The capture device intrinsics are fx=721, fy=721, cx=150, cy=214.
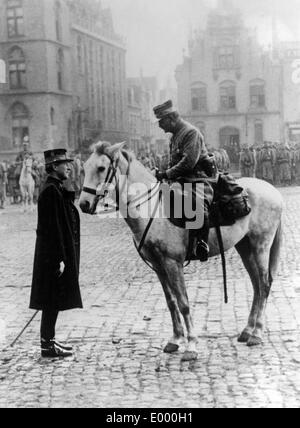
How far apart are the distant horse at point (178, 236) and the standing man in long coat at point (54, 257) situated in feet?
1.12

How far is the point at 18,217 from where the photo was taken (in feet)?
68.7

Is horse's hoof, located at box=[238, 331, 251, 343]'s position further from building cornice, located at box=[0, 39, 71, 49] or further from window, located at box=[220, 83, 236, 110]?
window, located at box=[220, 83, 236, 110]

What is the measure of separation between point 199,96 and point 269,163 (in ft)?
52.7

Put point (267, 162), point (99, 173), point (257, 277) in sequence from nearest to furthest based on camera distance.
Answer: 1. point (99, 173)
2. point (257, 277)
3. point (267, 162)

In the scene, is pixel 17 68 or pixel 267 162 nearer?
pixel 267 162

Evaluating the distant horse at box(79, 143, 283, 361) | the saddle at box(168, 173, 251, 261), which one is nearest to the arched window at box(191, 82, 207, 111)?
the distant horse at box(79, 143, 283, 361)

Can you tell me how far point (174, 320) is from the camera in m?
Result: 6.46

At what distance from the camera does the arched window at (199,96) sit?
45.0 metres

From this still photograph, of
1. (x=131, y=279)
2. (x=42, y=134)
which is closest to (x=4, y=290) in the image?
(x=131, y=279)

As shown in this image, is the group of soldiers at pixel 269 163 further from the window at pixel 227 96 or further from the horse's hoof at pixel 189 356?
the horse's hoof at pixel 189 356

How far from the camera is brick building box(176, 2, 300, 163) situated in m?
44.2

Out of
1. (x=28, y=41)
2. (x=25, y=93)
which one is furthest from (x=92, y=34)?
(x=25, y=93)

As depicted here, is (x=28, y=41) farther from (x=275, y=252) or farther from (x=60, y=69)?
(x=275, y=252)

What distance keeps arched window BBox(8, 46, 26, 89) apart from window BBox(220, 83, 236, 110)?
1271cm
